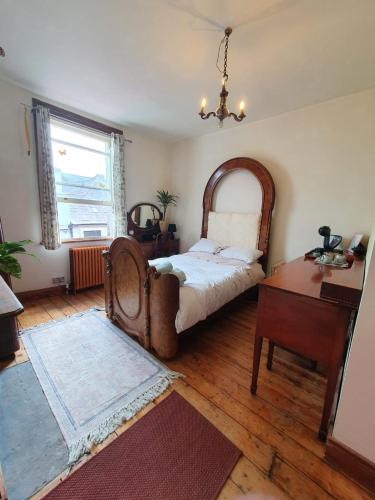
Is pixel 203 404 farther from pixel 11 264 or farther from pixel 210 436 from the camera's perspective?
pixel 11 264

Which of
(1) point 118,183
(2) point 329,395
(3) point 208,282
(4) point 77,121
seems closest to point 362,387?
(2) point 329,395

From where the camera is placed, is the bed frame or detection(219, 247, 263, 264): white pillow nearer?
the bed frame

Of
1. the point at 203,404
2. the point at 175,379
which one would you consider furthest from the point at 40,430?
the point at 203,404

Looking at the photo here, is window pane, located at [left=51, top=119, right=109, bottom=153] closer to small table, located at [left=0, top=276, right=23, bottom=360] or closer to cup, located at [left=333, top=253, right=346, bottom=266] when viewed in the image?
small table, located at [left=0, top=276, right=23, bottom=360]

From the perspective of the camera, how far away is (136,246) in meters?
1.78

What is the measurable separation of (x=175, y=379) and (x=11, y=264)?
184 centimetres

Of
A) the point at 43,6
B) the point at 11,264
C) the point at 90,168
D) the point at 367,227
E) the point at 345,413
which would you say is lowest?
the point at 345,413

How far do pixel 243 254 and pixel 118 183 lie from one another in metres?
2.38

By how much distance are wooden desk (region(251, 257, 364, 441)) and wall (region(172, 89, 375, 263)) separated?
1494mm

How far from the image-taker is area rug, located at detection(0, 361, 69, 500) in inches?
39.3

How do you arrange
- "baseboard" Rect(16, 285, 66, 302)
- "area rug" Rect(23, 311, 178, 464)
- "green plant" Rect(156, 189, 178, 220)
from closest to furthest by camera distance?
"area rug" Rect(23, 311, 178, 464) < "baseboard" Rect(16, 285, 66, 302) < "green plant" Rect(156, 189, 178, 220)

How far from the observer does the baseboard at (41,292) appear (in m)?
2.84

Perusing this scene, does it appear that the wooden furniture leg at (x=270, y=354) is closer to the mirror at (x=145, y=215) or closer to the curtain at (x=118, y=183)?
the curtain at (x=118, y=183)

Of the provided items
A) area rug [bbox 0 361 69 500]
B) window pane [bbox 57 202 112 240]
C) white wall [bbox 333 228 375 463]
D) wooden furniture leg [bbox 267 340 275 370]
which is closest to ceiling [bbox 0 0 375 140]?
window pane [bbox 57 202 112 240]
